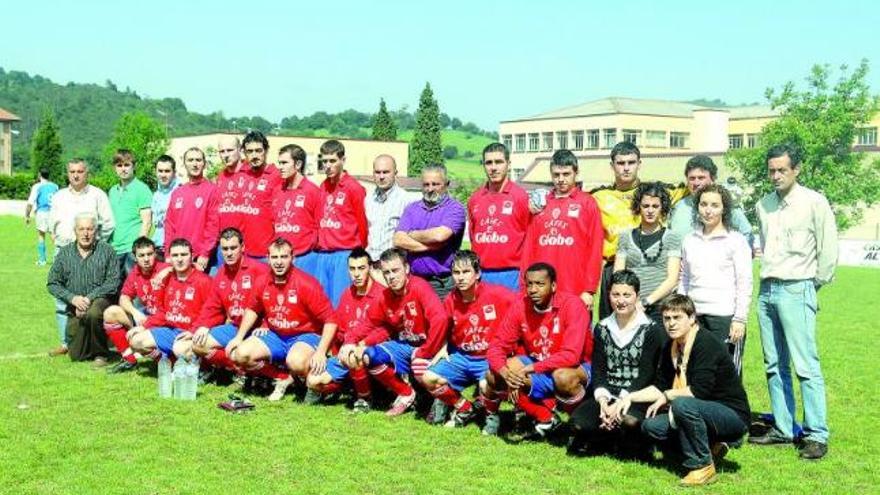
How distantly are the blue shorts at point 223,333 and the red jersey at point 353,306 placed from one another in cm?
107

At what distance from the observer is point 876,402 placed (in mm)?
8688

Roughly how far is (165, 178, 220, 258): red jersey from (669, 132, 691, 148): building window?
3043 inches

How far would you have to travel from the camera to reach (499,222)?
7.72 m

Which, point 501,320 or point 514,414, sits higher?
point 501,320

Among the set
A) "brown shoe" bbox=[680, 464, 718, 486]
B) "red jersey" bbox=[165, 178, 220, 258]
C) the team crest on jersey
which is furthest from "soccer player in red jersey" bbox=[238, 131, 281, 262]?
"brown shoe" bbox=[680, 464, 718, 486]

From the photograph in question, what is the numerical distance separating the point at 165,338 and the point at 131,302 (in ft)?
3.00

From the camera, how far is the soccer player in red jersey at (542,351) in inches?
263

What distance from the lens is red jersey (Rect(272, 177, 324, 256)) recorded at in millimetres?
8789

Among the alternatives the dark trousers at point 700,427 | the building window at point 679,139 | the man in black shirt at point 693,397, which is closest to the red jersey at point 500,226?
the man in black shirt at point 693,397

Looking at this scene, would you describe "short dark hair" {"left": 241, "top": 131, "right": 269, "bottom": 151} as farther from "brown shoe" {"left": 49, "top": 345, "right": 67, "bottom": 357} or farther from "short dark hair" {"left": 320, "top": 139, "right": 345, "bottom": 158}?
"brown shoe" {"left": 49, "top": 345, "right": 67, "bottom": 357}

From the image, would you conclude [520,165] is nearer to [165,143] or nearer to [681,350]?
[165,143]

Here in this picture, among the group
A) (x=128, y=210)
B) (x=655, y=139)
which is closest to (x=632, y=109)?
(x=655, y=139)

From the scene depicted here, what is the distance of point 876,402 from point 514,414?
3.40m

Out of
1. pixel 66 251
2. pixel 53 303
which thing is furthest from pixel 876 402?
pixel 53 303
